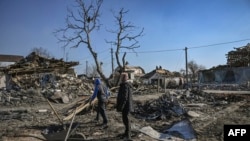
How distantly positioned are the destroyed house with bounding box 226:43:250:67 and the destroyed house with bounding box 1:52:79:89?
67.3ft

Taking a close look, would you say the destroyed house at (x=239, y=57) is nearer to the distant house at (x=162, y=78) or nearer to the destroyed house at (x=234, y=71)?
the destroyed house at (x=234, y=71)

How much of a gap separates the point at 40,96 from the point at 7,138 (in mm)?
16607

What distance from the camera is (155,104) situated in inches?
588

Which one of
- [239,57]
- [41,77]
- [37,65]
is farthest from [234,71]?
[37,65]

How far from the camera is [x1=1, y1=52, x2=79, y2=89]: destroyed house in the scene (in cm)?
3347

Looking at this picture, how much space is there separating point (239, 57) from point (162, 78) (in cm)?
1767

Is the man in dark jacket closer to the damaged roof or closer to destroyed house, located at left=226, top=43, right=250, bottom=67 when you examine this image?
the damaged roof

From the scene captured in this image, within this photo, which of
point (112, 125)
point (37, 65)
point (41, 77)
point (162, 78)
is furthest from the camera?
point (162, 78)

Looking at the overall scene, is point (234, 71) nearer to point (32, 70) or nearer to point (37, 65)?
point (37, 65)

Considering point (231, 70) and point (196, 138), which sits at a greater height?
point (231, 70)

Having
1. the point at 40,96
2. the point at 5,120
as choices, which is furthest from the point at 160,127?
the point at 40,96

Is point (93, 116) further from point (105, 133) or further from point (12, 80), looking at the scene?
point (12, 80)

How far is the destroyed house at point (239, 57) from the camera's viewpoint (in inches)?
1570

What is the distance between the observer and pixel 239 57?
135ft
